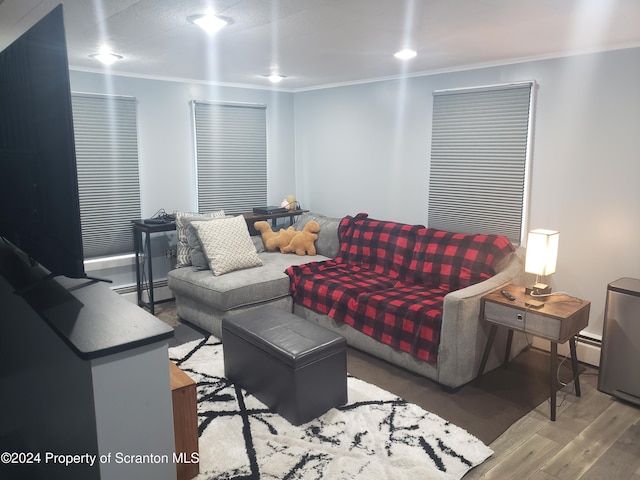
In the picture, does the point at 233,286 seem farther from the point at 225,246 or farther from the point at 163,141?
the point at 163,141

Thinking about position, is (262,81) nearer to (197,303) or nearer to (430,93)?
(430,93)

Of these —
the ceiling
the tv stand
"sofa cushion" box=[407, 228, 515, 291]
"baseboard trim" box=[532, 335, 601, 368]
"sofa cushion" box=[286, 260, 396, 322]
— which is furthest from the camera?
"sofa cushion" box=[286, 260, 396, 322]

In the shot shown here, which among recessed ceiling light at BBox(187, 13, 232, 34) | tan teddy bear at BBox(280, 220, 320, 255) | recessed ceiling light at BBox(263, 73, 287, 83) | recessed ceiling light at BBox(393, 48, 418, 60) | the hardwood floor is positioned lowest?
the hardwood floor

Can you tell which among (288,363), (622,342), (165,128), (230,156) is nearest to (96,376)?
(288,363)

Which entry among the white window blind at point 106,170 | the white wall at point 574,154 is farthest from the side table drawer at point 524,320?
the white window blind at point 106,170

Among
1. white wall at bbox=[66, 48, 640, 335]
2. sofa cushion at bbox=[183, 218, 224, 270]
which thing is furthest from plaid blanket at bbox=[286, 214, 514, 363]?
sofa cushion at bbox=[183, 218, 224, 270]

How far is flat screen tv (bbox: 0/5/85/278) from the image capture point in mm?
1522

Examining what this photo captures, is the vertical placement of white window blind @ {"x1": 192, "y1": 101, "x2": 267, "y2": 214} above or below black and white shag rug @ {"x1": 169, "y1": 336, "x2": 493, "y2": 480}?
above

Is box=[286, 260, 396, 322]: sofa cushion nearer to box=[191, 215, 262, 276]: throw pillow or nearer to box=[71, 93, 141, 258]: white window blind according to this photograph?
box=[191, 215, 262, 276]: throw pillow

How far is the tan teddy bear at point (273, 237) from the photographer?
4.75 meters

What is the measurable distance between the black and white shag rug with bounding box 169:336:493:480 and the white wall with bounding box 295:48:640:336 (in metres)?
1.61

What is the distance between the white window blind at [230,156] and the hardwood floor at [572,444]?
346 cm

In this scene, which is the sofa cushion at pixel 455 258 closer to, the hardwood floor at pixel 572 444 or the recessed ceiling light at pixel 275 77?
the hardwood floor at pixel 572 444

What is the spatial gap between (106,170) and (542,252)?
3571mm
